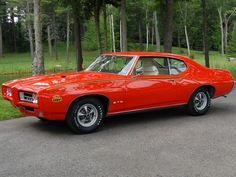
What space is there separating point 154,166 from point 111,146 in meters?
1.15

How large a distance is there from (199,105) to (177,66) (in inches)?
41.3

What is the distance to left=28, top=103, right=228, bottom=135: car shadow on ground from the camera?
735 centimetres

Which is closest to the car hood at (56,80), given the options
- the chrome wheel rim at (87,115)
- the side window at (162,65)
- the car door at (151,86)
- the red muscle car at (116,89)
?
the red muscle car at (116,89)

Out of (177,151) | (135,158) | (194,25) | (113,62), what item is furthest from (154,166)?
(194,25)

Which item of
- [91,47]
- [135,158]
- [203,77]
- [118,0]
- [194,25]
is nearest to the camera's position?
[135,158]

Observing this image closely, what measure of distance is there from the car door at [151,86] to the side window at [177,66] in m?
0.11

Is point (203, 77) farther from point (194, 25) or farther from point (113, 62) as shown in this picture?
point (194, 25)

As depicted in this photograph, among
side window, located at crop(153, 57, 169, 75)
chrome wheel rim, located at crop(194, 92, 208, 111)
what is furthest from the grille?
chrome wheel rim, located at crop(194, 92, 208, 111)

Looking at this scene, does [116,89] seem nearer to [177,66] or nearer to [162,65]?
[162,65]

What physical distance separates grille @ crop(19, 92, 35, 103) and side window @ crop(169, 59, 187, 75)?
10.2 ft

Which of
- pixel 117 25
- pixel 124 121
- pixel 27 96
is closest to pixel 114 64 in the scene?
pixel 124 121

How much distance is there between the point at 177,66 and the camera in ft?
27.8

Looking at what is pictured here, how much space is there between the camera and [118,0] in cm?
1778

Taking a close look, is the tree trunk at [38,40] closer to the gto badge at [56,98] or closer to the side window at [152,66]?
the side window at [152,66]
